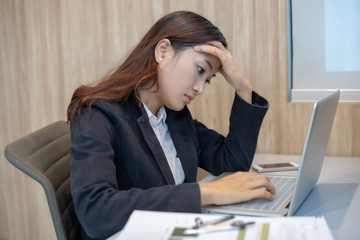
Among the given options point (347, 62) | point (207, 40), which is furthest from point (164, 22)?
point (347, 62)

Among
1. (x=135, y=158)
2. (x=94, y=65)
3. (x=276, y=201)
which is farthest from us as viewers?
(x=94, y=65)

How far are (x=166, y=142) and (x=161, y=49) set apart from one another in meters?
0.31

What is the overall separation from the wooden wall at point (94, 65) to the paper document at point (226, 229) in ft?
3.65

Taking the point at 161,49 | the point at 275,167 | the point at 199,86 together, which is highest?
the point at 161,49

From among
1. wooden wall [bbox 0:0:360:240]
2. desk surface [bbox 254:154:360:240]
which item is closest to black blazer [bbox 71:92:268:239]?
desk surface [bbox 254:154:360:240]

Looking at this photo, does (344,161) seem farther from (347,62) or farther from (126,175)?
(126,175)

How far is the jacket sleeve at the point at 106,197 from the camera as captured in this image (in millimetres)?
946

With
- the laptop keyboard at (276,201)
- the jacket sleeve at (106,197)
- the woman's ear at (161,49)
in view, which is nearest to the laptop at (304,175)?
the laptop keyboard at (276,201)

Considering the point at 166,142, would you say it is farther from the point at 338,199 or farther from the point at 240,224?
the point at 240,224

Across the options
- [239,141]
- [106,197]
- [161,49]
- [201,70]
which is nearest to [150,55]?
[161,49]

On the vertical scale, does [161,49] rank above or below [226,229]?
above

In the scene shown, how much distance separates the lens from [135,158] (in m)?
1.23

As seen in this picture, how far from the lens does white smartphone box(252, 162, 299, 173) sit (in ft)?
4.83

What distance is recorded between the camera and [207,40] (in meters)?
1.33
